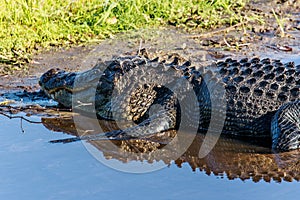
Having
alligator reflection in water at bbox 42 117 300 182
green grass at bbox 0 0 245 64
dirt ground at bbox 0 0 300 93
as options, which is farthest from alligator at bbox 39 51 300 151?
green grass at bbox 0 0 245 64

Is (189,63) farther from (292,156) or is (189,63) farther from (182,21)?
(182,21)

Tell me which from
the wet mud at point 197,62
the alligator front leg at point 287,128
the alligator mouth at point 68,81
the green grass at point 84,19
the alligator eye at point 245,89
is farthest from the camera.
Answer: the green grass at point 84,19

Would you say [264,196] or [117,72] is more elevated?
[117,72]

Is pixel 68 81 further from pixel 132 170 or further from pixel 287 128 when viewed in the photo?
pixel 287 128

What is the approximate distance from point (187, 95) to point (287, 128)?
94 cm

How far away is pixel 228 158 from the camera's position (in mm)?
5180

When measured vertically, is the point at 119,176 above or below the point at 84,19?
below

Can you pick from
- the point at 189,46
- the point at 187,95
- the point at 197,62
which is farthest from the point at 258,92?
the point at 189,46

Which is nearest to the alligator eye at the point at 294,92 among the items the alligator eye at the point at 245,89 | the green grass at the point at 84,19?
the alligator eye at the point at 245,89

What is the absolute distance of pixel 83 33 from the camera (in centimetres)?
802

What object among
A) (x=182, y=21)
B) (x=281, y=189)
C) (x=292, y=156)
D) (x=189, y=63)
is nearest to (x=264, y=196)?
(x=281, y=189)

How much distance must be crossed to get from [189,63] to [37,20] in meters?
2.58

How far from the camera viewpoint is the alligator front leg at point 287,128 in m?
5.20

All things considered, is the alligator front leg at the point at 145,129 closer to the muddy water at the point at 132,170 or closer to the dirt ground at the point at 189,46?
the muddy water at the point at 132,170
